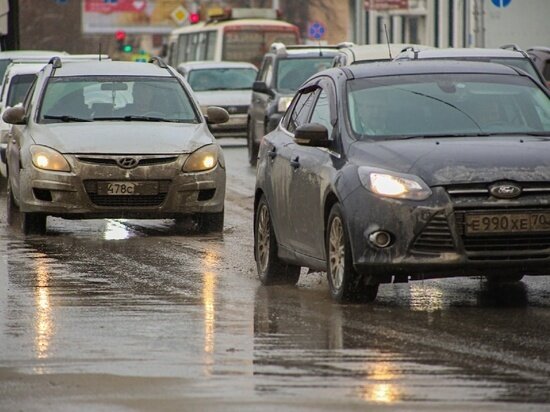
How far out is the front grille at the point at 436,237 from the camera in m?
10.9

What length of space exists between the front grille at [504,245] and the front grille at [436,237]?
7cm

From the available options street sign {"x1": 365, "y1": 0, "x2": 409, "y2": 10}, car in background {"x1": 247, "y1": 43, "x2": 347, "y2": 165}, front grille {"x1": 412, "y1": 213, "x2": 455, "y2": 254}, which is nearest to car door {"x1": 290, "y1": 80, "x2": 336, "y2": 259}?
front grille {"x1": 412, "y1": 213, "x2": 455, "y2": 254}

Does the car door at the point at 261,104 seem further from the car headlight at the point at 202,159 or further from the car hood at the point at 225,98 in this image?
the car headlight at the point at 202,159

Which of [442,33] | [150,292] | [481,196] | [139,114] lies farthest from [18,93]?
[442,33]

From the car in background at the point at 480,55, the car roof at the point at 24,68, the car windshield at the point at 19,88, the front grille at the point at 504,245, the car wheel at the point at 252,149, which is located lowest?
the car wheel at the point at 252,149

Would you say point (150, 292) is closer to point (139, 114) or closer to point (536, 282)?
point (536, 282)

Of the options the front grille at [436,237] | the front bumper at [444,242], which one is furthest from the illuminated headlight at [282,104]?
the front grille at [436,237]

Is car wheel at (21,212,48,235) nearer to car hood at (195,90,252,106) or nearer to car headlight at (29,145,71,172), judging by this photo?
car headlight at (29,145,71,172)

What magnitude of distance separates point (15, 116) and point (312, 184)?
269 inches

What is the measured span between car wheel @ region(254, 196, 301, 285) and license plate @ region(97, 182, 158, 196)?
12.1ft

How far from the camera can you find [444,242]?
10891 mm

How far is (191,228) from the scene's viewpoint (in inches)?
726

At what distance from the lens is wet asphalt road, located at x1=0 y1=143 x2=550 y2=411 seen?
7879 mm

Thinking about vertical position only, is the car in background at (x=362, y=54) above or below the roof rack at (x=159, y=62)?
below
